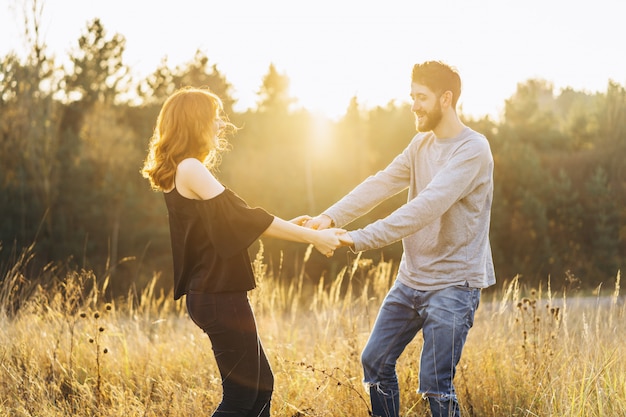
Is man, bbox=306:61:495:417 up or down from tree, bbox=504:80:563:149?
down

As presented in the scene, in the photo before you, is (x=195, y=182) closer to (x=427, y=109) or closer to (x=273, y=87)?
(x=427, y=109)

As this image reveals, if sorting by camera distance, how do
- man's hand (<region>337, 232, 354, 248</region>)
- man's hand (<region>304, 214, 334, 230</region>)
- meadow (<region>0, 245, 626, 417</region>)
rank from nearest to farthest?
man's hand (<region>337, 232, 354, 248</region>)
man's hand (<region>304, 214, 334, 230</region>)
meadow (<region>0, 245, 626, 417</region>)

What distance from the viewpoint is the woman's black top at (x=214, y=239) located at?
9.30 ft

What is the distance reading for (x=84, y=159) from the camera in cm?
2081

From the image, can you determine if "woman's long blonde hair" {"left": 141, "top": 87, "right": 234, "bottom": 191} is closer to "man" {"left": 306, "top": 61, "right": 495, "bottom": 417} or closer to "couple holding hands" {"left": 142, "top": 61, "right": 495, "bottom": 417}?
"couple holding hands" {"left": 142, "top": 61, "right": 495, "bottom": 417}

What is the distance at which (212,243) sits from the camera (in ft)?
9.37

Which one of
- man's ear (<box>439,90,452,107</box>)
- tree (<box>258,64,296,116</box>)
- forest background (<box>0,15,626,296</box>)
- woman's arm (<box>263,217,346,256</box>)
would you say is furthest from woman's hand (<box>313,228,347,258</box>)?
tree (<box>258,64,296,116</box>)

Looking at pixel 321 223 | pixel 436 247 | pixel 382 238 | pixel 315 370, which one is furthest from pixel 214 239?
pixel 315 370

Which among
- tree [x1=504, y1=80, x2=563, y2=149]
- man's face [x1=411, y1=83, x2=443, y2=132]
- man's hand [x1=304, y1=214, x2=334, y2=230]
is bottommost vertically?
man's hand [x1=304, y1=214, x2=334, y2=230]

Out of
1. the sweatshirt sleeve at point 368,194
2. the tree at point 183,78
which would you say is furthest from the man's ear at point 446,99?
the tree at point 183,78

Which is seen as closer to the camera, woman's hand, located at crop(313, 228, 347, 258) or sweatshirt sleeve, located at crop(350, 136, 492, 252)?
sweatshirt sleeve, located at crop(350, 136, 492, 252)

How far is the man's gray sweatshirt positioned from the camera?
10.3ft

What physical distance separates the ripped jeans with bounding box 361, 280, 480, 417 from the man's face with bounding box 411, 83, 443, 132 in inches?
31.9

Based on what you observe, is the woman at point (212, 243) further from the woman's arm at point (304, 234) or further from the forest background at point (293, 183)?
the forest background at point (293, 183)
